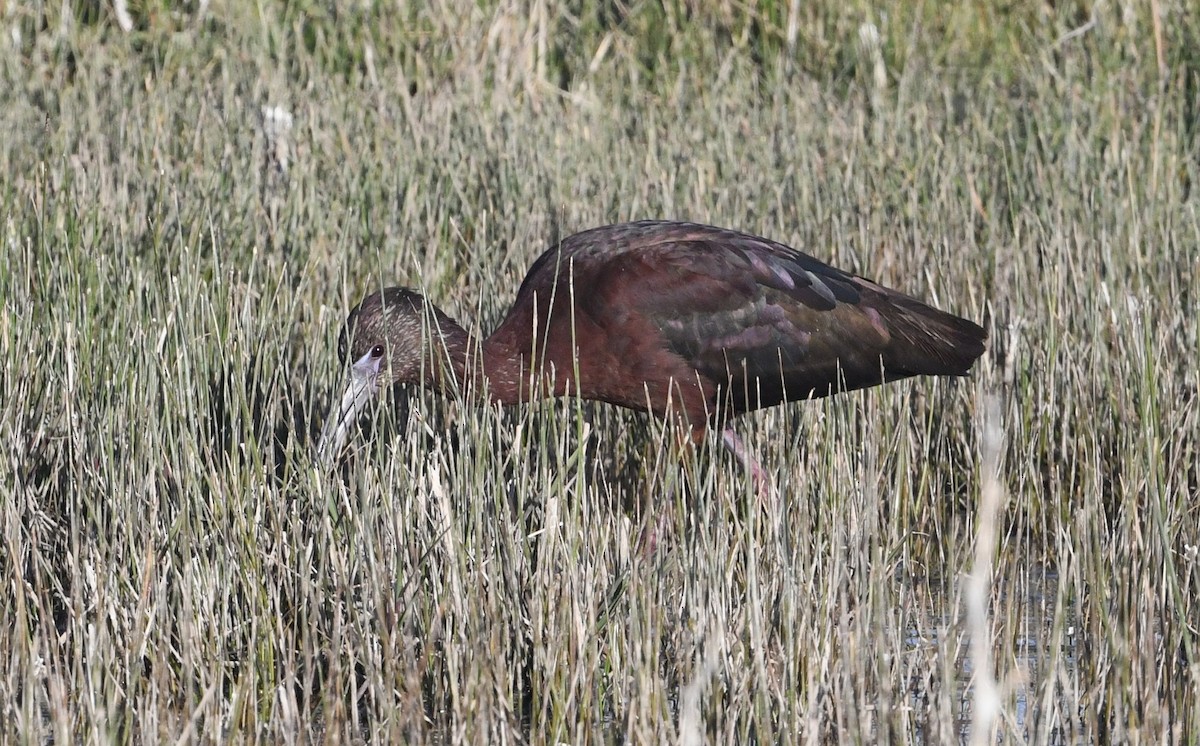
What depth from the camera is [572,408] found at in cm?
478

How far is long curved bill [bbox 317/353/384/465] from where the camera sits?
159 inches

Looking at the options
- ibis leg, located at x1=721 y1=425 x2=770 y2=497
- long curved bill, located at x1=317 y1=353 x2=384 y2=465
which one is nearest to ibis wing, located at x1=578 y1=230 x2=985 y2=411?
ibis leg, located at x1=721 y1=425 x2=770 y2=497

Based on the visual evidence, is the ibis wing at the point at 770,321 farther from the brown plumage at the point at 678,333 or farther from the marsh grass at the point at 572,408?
the marsh grass at the point at 572,408

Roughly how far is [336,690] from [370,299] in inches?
56.8

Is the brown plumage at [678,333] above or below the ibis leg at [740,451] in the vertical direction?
above

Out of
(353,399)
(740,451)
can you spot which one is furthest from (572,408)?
(353,399)

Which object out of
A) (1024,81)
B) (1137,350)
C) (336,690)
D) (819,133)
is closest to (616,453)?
(1137,350)

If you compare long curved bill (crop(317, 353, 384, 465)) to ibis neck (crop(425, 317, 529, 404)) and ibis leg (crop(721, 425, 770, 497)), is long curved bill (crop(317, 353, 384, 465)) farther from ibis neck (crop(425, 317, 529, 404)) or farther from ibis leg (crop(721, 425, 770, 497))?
ibis leg (crop(721, 425, 770, 497))

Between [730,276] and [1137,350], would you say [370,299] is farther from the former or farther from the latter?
[1137,350]

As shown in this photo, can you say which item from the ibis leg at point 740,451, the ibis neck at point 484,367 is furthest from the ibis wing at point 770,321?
the ibis neck at point 484,367

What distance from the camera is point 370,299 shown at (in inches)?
163

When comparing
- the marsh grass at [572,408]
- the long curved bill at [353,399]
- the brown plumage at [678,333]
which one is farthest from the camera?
the brown plumage at [678,333]

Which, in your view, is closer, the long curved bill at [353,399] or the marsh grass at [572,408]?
the marsh grass at [572,408]

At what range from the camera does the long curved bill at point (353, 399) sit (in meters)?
4.03
